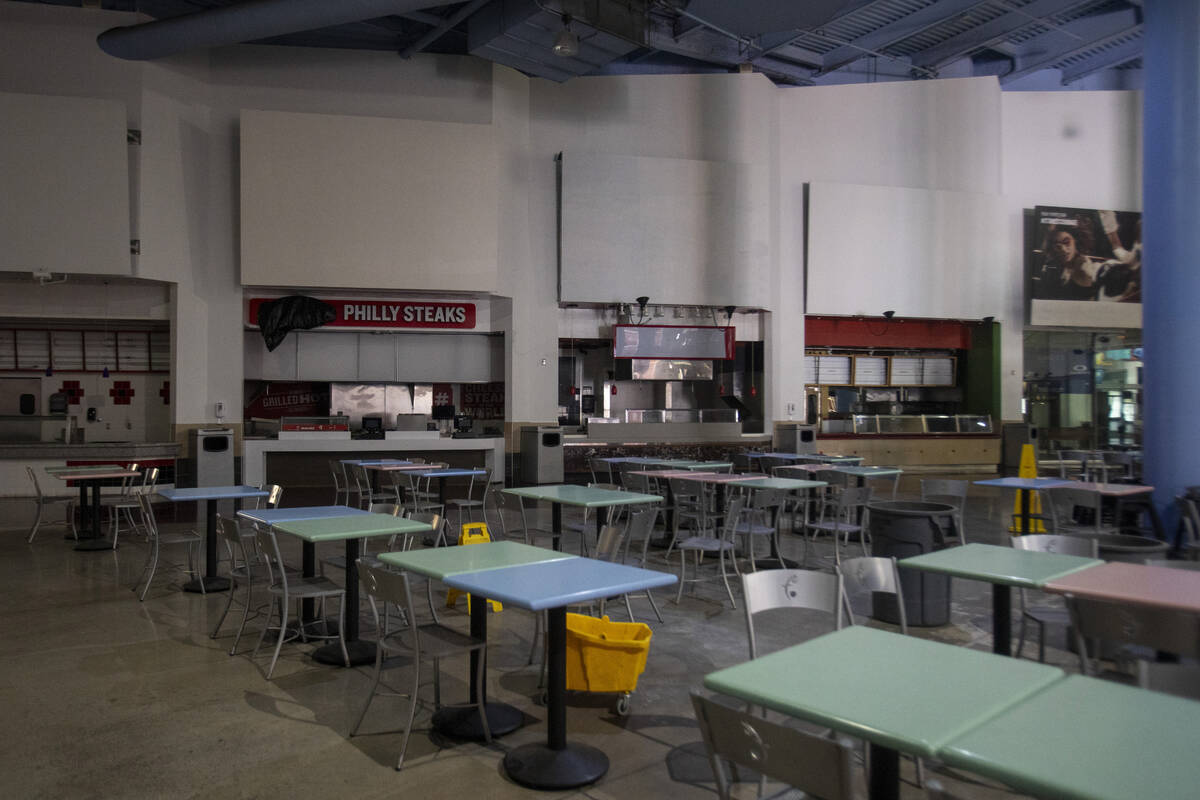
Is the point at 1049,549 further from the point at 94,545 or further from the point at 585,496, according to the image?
the point at 94,545

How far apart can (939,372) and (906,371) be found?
0.81 m

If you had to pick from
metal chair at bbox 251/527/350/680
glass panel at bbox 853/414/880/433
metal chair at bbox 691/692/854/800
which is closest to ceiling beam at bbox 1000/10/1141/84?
glass panel at bbox 853/414/880/433

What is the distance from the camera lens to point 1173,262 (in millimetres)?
6797

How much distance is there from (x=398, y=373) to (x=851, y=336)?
7982 mm

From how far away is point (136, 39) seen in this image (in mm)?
10070

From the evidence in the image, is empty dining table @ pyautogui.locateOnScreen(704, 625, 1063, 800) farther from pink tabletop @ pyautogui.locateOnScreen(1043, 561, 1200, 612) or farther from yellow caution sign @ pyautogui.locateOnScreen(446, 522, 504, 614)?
yellow caution sign @ pyautogui.locateOnScreen(446, 522, 504, 614)

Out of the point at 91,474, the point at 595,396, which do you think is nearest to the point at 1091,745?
the point at 91,474

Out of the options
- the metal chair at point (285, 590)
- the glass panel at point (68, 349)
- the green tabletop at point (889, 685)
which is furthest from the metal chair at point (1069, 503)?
the glass panel at point (68, 349)

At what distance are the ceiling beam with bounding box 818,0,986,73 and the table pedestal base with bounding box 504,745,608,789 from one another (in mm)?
12900

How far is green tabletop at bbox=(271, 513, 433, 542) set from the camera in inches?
155

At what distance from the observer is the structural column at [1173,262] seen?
6.69 metres

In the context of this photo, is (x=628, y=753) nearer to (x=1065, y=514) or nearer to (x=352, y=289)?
(x=1065, y=514)

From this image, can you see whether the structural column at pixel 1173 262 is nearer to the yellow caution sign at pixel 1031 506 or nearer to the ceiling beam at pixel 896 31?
the yellow caution sign at pixel 1031 506

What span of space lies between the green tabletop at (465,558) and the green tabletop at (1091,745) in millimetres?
1989
